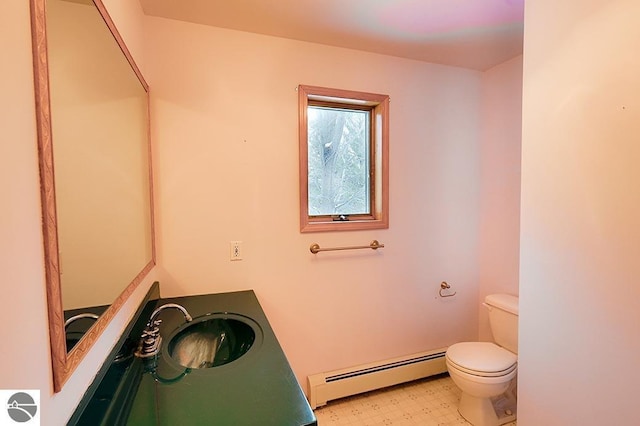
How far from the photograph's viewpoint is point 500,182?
225 centimetres

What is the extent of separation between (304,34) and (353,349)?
2.09 m

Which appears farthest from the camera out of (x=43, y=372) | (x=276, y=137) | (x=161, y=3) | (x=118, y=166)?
(x=276, y=137)

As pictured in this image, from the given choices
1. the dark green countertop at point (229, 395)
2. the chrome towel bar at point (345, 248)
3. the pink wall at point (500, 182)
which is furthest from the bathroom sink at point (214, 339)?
the pink wall at point (500, 182)

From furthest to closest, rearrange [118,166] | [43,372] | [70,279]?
[118,166] → [70,279] → [43,372]

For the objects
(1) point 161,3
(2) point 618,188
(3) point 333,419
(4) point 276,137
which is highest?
(1) point 161,3

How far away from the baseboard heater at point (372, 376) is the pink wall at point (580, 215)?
767 mm

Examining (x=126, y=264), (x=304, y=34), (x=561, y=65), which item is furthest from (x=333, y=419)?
(x=304, y=34)

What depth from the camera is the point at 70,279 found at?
2.24 ft

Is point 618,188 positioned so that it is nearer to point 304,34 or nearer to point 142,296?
point 304,34

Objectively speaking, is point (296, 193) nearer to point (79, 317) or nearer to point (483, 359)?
point (79, 317)

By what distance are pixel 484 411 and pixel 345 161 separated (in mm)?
1794

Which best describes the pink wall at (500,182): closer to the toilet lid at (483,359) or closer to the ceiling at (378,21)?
the ceiling at (378,21)

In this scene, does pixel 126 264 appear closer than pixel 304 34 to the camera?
Yes

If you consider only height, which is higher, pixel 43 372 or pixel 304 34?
pixel 304 34
